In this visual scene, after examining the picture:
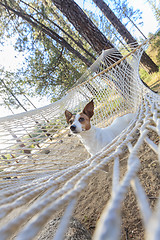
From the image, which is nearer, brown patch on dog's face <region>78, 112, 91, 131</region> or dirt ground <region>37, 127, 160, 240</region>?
dirt ground <region>37, 127, 160, 240</region>

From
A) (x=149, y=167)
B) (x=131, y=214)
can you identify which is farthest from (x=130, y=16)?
(x=131, y=214)

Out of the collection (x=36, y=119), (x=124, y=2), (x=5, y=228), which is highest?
(x=124, y=2)

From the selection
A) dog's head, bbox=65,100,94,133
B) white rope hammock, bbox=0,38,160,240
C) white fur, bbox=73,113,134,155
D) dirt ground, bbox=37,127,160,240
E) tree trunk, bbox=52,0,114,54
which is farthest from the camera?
tree trunk, bbox=52,0,114,54

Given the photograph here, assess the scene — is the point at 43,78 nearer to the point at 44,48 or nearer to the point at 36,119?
the point at 44,48

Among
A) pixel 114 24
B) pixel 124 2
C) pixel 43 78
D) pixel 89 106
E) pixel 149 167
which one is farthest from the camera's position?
pixel 124 2

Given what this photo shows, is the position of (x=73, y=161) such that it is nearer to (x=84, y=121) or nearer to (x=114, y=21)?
(x=84, y=121)

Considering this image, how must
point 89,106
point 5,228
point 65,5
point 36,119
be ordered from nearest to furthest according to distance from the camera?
point 5,228 < point 89,106 < point 36,119 < point 65,5

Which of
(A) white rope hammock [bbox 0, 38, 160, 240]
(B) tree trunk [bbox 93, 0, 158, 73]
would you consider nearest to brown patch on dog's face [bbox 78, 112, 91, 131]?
(A) white rope hammock [bbox 0, 38, 160, 240]

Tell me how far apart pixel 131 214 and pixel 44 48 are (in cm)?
524

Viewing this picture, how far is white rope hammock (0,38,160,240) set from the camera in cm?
21

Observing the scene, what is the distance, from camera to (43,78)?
4.87 metres

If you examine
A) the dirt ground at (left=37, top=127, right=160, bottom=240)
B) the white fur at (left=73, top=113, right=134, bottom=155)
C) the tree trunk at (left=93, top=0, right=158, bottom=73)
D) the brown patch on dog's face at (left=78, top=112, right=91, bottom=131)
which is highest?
the tree trunk at (left=93, top=0, right=158, bottom=73)

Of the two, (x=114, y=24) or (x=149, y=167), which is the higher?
(x=114, y=24)

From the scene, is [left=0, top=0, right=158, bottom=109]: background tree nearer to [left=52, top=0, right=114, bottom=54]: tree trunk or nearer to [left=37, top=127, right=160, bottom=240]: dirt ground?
[left=52, top=0, right=114, bottom=54]: tree trunk
